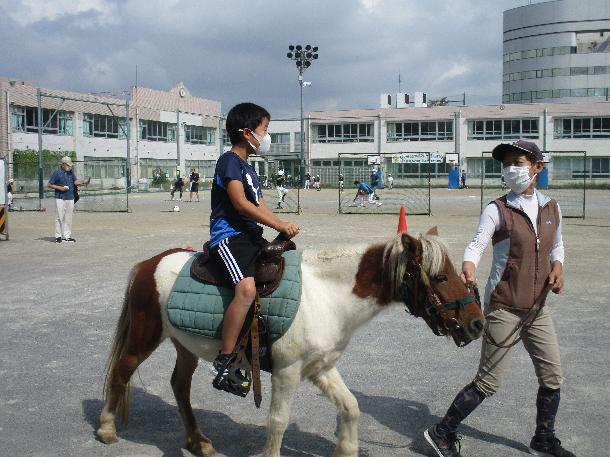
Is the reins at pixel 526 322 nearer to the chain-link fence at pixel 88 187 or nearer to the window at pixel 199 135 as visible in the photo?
the chain-link fence at pixel 88 187

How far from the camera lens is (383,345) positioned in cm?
690

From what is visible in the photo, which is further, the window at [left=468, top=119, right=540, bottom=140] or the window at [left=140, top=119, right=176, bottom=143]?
the window at [left=468, top=119, right=540, bottom=140]

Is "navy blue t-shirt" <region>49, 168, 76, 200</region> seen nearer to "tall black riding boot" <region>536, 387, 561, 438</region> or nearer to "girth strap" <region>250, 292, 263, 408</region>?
"girth strap" <region>250, 292, 263, 408</region>

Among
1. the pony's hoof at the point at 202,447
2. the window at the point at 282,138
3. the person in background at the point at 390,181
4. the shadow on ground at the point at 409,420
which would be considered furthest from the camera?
the window at the point at 282,138

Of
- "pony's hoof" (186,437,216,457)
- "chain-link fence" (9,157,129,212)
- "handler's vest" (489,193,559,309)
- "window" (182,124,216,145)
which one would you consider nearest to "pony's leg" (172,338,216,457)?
"pony's hoof" (186,437,216,457)

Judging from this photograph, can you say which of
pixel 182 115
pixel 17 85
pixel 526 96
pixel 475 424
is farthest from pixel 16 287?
pixel 526 96

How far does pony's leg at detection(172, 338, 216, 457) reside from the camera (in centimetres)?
434

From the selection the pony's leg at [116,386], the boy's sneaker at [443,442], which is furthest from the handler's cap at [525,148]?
the pony's leg at [116,386]

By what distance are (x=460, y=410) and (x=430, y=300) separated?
90 cm

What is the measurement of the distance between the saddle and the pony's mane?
0.62 metres

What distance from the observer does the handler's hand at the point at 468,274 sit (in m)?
4.00

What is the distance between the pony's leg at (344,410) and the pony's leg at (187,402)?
2.90 ft

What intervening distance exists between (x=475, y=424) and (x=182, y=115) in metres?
69.9

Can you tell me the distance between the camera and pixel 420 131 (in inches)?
2842
